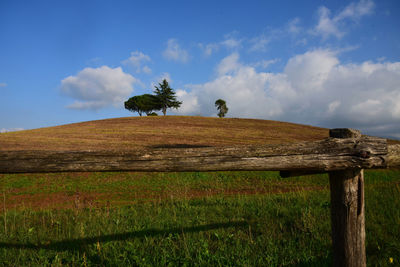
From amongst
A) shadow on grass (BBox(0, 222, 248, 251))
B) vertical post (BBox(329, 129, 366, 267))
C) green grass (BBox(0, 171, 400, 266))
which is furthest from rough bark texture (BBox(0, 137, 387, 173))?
shadow on grass (BBox(0, 222, 248, 251))

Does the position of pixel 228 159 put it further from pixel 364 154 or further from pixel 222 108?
pixel 222 108

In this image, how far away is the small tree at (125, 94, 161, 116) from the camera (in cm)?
6774

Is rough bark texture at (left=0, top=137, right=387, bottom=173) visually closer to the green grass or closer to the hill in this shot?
the green grass

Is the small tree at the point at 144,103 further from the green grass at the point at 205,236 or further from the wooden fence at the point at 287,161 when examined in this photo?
the wooden fence at the point at 287,161

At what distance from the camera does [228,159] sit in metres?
2.57

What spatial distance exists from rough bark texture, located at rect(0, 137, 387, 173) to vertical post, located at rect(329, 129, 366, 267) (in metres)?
0.17

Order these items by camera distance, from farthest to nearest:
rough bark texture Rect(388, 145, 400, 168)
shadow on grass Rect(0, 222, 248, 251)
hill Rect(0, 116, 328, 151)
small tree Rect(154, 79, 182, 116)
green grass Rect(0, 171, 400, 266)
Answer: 1. small tree Rect(154, 79, 182, 116)
2. hill Rect(0, 116, 328, 151)
3. shadow on grass Rect(0, 222, 248, 251)
4. green grass Rect(0, 171, 400, 266)
5. rough bark texture Rect(388, 145, 400, 168)

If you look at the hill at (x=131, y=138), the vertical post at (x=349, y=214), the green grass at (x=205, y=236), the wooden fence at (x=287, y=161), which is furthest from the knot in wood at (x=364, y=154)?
the hill at (x=131, y=138)

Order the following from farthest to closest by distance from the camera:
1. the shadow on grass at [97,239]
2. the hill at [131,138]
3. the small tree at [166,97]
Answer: the small tree at [166,97] < the hill at [131,138] < the shadow on grass at [97,239]

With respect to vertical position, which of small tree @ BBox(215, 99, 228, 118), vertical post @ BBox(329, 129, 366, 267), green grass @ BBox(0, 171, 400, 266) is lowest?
green grass @ BBox(0, 171, 400, 266)

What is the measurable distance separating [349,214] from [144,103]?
227ft

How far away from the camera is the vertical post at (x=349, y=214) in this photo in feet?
8.73

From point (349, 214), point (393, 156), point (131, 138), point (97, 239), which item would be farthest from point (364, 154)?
point (131, 138)

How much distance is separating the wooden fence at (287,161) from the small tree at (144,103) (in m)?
65.8
